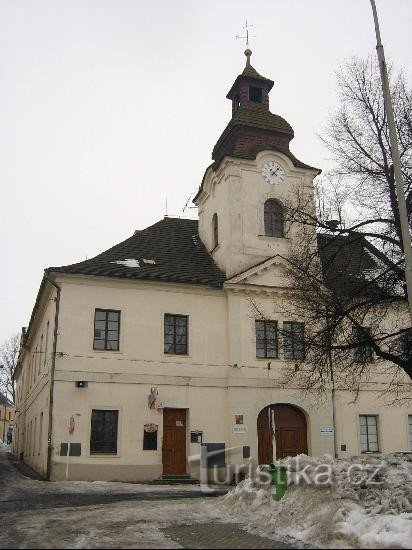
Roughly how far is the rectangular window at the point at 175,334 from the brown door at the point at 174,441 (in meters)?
2.33

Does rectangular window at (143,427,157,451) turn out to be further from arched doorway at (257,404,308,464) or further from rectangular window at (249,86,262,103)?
rectangular window at (249,86,262,103)

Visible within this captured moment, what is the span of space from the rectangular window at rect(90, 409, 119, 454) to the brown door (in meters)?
1.92

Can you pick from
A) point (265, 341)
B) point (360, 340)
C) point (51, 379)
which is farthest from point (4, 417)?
point (360, 340)

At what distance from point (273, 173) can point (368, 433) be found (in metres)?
11.9

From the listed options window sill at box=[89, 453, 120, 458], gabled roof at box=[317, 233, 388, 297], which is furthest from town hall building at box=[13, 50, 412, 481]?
gabled roof at box=[317, 233, 388, 297]

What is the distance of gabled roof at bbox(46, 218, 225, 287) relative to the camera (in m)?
23.1

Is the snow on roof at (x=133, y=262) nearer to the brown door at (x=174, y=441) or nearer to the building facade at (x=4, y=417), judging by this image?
the brown door at (x=174, y=441)

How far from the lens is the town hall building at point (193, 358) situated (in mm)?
21609

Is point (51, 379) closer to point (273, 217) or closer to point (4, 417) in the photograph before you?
point (273, 217)

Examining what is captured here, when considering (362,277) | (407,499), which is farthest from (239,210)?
(407,499)

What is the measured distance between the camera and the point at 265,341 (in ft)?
80.0

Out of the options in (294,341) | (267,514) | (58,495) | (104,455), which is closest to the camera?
(267,514)

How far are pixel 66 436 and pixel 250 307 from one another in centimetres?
866

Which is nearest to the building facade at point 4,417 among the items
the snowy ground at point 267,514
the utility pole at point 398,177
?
the snowy ground at point 267,514
